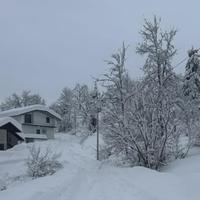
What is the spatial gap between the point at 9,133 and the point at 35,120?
21.7 meters

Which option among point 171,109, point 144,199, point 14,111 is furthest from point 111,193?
point 14,111

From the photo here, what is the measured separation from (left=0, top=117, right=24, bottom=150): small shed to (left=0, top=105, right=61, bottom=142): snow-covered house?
15.9 meters

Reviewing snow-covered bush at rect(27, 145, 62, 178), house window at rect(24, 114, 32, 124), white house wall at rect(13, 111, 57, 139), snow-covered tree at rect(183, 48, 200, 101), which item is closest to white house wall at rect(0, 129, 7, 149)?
snow-covered tree at rect(183, 48, 200, 101)

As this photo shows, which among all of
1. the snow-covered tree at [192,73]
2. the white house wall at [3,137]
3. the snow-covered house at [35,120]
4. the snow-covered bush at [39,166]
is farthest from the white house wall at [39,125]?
the snow-covered bush at [39,166]

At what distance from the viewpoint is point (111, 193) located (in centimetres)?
1147

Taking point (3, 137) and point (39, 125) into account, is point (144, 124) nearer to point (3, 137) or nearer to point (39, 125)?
point (3, 137)

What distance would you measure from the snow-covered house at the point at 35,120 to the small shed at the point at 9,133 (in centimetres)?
1592

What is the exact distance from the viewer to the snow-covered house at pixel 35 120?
6156 centimetres

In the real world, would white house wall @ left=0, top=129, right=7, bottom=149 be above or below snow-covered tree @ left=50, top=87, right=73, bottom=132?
below

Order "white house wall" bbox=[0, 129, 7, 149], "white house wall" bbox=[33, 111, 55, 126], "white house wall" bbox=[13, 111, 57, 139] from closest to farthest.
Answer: "white house wall" bbox=[0, 129, 7, 149], "white house wall" bbox=[13, 111, 57, 139], "white house wall" bbox=[33, 111, 55, 126]

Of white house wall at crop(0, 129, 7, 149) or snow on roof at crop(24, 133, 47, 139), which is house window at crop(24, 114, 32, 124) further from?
white house wall at crop(0, 129, 7, 149)

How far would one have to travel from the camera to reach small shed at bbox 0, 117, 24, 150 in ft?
133

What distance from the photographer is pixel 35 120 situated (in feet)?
210

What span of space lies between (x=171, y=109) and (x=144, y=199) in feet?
33.2
